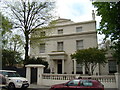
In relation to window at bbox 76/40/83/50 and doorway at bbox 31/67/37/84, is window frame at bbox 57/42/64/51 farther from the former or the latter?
doorway at bbox 31/67/37/84

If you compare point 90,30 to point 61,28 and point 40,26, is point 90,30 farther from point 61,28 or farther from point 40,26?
point 40,26

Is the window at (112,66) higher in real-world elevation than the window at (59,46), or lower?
lower

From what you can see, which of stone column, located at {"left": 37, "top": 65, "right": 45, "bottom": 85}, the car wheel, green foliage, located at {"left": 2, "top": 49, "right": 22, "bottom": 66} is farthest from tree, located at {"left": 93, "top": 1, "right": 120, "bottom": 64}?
green foliage, located at {"left": 2, "top": 49, "right": 22, "bottom": 66}

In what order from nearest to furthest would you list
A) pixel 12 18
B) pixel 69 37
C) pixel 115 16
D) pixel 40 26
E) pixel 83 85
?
1. pixel 83 85
2. pixel 115 16
3. pixel 12 18
4. pixel 40 26
5. pixel 69 37

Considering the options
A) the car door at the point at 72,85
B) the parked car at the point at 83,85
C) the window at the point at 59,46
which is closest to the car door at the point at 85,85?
the parked car at the point at 83,85

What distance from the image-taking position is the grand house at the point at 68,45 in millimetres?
21191

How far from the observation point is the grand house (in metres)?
21.2

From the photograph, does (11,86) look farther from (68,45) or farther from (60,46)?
(60,46)

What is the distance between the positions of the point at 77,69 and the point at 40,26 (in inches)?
381

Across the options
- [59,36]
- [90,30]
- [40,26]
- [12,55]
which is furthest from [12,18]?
[90,30]

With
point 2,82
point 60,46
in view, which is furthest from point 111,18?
point 60,46

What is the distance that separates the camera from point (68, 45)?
2314 centimetres

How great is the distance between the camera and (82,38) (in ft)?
73.4

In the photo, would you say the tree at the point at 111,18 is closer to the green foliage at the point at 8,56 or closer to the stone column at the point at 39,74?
the stone column at the point at 39,74
